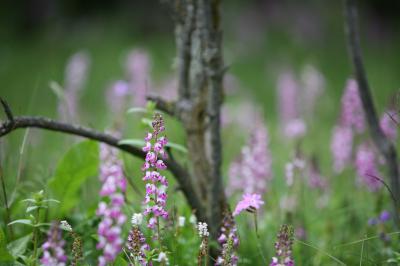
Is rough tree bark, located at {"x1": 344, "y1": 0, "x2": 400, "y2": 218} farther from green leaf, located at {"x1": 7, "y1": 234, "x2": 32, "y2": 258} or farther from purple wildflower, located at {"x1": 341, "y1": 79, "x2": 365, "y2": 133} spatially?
green leaf, located at {"x1": 7, "y1": 234, "x2": 32, "y2": 258}

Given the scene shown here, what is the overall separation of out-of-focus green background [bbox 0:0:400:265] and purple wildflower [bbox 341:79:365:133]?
4553mm

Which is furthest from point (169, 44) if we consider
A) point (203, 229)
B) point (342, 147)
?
point (203, 229)

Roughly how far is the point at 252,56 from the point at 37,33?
7.04 metres

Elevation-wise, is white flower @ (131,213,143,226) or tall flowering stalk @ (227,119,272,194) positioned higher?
tall flowering stalk @ (227,119,272,194)

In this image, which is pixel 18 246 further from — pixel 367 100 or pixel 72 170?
pixel 367 100

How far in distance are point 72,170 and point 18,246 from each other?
2.35ft

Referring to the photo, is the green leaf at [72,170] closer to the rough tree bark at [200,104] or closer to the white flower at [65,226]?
the rough tree bark at [200,104]

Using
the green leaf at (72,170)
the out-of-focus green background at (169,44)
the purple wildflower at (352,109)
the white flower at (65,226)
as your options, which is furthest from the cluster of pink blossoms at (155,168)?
the out-of-focus green background at (169,44)

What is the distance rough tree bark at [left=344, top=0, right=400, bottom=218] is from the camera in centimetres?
291

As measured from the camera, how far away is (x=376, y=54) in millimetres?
14469

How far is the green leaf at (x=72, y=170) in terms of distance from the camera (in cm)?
301

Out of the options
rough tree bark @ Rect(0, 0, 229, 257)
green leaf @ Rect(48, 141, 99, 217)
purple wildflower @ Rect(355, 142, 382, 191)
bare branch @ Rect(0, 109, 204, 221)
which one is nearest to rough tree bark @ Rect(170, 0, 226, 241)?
rough tree bark @ Rect(0, 0, 229, 257)

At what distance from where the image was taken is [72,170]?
9.98 feet

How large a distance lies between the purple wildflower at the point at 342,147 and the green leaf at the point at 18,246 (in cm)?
234
